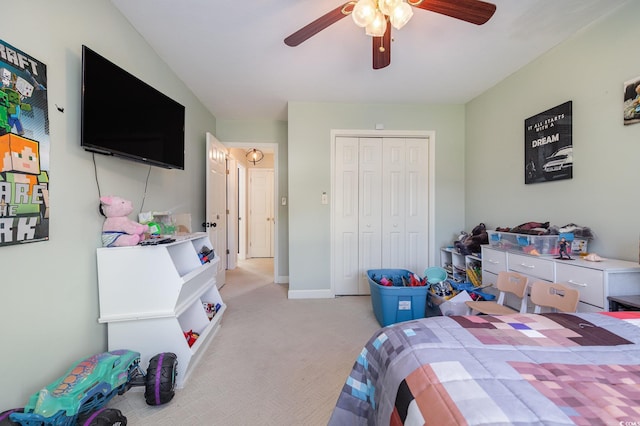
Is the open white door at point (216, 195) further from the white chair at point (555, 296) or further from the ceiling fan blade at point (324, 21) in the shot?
the white chair at point (555, 296)

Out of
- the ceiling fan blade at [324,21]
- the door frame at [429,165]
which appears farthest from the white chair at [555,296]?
the ceiling fan blade at [324,21]

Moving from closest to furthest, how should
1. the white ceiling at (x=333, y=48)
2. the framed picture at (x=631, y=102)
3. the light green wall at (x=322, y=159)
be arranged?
the framed picture at (x=631, y=102)
the white ceiling at (x=333, y=48)
the light green wall at (x=322, y=159)

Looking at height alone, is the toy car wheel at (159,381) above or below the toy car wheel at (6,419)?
below

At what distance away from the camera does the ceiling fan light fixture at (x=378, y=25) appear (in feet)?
4.53

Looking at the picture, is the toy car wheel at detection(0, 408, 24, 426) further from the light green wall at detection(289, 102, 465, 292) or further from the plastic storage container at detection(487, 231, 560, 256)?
the plastic storage container at detection(487, 231, 560, 256)

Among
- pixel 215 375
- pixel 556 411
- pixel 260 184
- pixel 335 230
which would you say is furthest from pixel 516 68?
pixel 260 184

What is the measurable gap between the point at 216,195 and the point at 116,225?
1.87 meters

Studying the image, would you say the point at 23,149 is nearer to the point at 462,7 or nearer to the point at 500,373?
the point at 500,373

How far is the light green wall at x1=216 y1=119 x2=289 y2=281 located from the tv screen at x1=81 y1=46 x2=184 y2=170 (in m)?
1.80

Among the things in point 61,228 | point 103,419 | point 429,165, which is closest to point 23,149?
point 61,228

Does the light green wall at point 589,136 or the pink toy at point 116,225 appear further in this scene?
the light green wall at point 589,136

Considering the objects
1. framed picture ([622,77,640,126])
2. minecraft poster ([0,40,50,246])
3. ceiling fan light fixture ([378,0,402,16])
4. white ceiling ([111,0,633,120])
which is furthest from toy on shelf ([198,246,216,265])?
framed picture ([622,77,640,126])

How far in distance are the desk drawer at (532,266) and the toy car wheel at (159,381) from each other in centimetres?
261

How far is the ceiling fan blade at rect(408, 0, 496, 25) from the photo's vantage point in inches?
50.6
